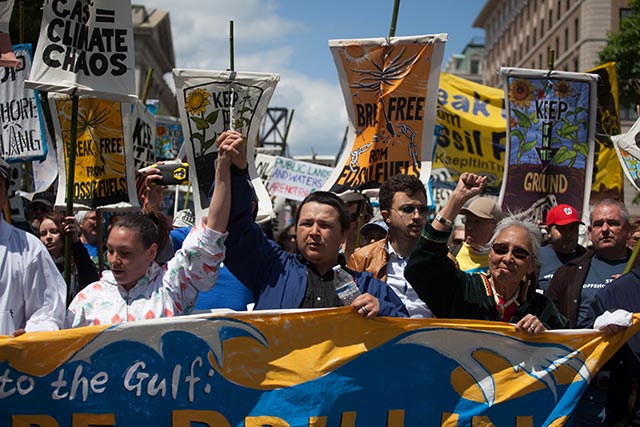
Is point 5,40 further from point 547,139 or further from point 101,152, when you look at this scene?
point 547,139

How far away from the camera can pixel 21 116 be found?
686 cm

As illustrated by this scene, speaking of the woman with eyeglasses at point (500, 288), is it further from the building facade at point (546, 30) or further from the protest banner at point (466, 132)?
the building facade at point (546, 30)

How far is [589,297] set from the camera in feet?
15.0

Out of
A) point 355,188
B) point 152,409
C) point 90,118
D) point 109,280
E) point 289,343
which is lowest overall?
point 152,409

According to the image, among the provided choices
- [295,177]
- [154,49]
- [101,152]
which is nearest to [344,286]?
[101,152]

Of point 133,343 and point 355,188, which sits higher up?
point 355,188

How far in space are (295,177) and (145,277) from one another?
8.35 m

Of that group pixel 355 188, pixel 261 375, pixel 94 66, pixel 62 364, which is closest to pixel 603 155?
pixel 355 188

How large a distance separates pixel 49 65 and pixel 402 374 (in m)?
2.68

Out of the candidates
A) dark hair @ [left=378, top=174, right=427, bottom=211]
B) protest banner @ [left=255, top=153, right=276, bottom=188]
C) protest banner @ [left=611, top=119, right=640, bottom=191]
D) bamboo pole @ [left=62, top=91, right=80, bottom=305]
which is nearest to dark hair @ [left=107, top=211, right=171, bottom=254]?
bamboo pole @ [left=62, top=91, right=80, bottom=305]

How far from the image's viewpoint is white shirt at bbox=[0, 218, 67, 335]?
3.23m

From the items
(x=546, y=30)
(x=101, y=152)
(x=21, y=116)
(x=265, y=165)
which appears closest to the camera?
(x=101, y=152)

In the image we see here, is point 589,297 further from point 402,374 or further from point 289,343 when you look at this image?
point 289,343

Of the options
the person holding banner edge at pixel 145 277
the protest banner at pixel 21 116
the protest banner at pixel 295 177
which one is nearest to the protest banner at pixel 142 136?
the protest banner at pixel 21 116
